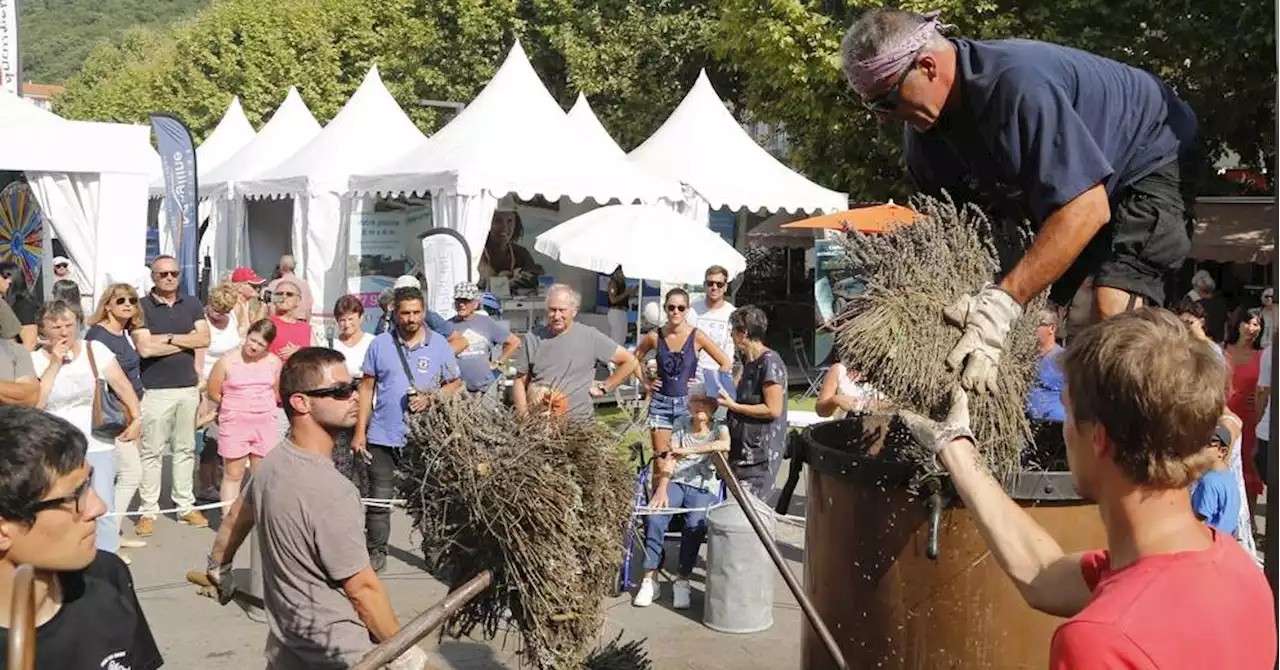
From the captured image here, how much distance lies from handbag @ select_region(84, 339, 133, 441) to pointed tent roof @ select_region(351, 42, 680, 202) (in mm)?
7044

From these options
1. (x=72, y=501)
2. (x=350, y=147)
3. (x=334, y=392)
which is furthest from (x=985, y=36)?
(x=72, y=501)

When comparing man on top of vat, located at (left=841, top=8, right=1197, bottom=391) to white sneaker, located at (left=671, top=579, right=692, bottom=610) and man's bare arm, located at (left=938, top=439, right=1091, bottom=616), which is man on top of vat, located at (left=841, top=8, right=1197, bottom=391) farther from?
white sneaker, located at (left=671, top=579, right=692, bottom=610)

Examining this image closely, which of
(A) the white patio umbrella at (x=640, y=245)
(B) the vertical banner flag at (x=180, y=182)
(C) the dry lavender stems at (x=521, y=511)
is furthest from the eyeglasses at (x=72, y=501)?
(B) the vertical banner flag at (x=180, y=182)

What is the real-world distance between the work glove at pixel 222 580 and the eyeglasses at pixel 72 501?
196 cm

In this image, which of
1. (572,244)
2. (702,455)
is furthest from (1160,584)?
(572,244)

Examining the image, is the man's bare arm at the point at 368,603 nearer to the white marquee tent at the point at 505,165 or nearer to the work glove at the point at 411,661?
the work glove at the point at 411,661

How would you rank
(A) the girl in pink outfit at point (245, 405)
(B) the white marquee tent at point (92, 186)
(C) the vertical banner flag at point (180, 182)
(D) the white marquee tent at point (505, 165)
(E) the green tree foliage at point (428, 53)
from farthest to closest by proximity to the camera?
(E) the green tree foliage at point (428, 53) → (D) the white marquee tent at point (505, 165) → (C) the vertical banner flag at point (180, 182) → (B) the white marquee tent at point (92, 186) → (A) the girl in pink outfit at point (245, 405)

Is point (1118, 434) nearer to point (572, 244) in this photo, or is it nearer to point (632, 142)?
point (572, 244)

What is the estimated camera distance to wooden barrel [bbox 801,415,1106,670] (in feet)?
10.1

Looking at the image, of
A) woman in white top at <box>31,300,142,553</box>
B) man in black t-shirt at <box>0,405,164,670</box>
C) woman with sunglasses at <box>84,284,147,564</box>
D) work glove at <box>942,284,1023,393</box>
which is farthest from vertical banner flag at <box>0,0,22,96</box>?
work glove at <box>942,284,1023,393</box>

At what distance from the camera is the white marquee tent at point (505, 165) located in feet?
46.2

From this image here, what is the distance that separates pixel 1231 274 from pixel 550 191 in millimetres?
13716

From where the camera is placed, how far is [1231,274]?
21484 millimetres

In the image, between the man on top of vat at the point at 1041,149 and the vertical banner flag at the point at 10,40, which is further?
the vertical banner flag at the point at 10,40
